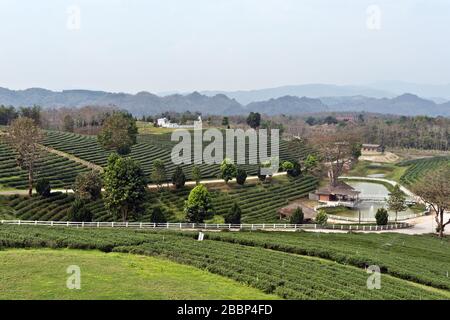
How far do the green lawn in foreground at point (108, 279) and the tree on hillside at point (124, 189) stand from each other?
707 inches

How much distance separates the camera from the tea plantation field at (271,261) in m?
20.4

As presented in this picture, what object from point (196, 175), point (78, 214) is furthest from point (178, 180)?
point (78, 214)

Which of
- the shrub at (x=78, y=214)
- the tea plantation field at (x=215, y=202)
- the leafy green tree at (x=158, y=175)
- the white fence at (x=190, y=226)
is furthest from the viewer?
the leafy green tree at (x=158, y=175)

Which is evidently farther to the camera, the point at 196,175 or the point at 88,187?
the point at 196,175

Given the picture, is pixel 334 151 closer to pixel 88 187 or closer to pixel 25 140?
pixel 88 187

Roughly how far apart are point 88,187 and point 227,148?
4258 cm

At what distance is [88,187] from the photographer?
46625 mm

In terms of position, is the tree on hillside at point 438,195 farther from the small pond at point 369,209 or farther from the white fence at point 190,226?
the small pond at point 369,209

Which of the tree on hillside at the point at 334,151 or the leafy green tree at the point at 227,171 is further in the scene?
the tree on hillside at the point at 334,151

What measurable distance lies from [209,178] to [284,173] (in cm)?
1430

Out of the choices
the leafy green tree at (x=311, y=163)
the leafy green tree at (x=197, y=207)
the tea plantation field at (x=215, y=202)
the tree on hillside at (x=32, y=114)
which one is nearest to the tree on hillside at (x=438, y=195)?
the tea plantation field at (x=215, y=202)
